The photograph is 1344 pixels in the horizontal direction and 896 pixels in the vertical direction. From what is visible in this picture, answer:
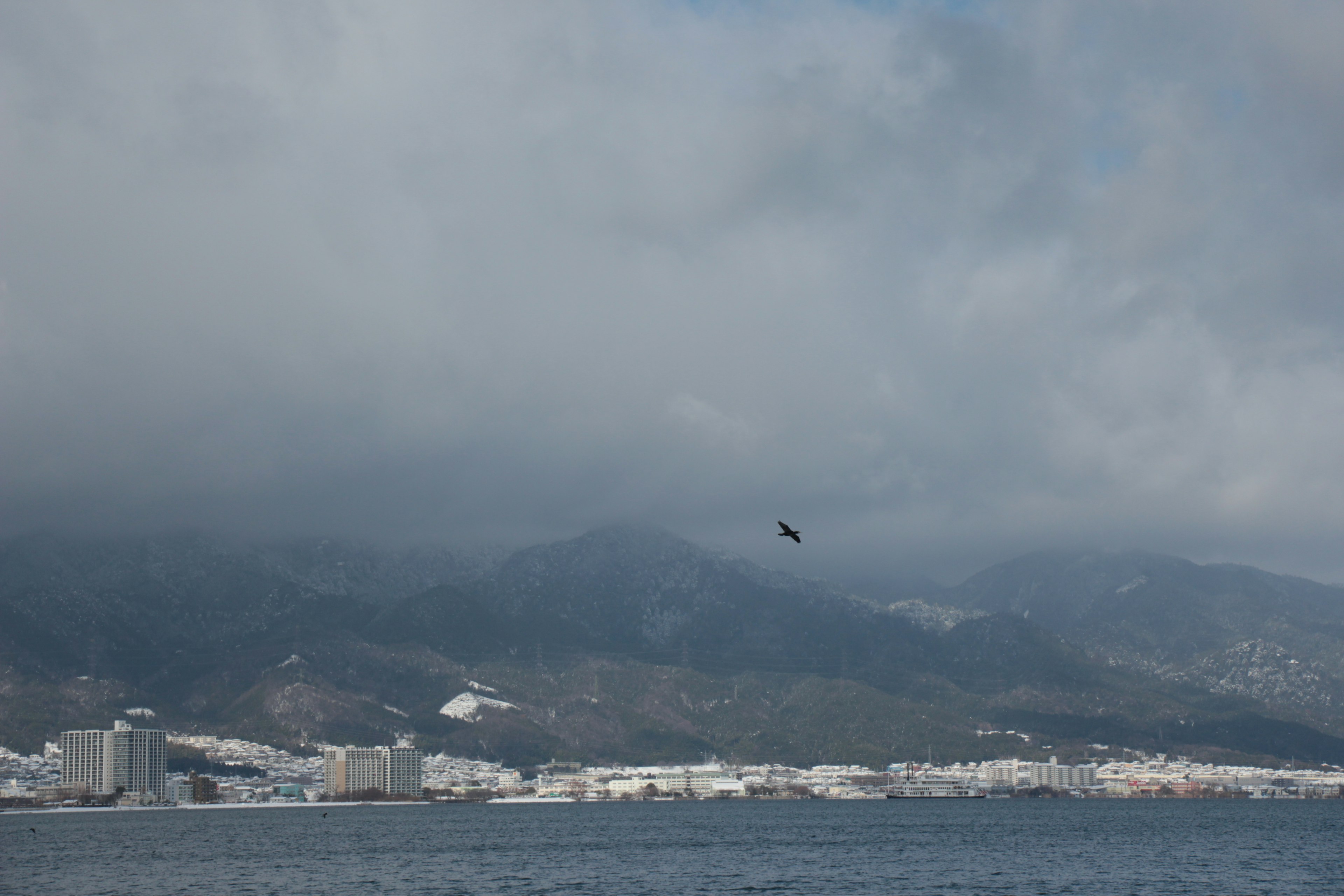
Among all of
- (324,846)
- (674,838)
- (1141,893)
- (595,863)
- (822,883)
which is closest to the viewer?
(1141,893)

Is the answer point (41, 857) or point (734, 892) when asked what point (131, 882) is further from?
point (734, 892)

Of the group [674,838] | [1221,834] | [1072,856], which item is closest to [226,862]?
[674,838]

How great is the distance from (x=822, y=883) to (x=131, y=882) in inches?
2547

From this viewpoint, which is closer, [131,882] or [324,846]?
[131,882]

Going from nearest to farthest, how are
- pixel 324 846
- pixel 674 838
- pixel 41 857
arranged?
1. pixel 41 857
2. pixel 324 846
3. pixel 674 838

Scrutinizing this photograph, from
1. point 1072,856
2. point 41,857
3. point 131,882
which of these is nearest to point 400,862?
point 131,882

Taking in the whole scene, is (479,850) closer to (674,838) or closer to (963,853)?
(674,838)

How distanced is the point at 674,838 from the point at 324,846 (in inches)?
1883

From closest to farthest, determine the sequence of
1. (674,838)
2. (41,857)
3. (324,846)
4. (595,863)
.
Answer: (595,863), (41,857), (324,846), (674,838)

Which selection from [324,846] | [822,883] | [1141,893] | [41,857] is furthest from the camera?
[324,846]

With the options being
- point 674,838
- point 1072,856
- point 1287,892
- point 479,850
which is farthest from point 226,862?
point 1287,892

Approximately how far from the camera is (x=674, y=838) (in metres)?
188

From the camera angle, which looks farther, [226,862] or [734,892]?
[226,862]

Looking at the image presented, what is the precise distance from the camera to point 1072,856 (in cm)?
15175
